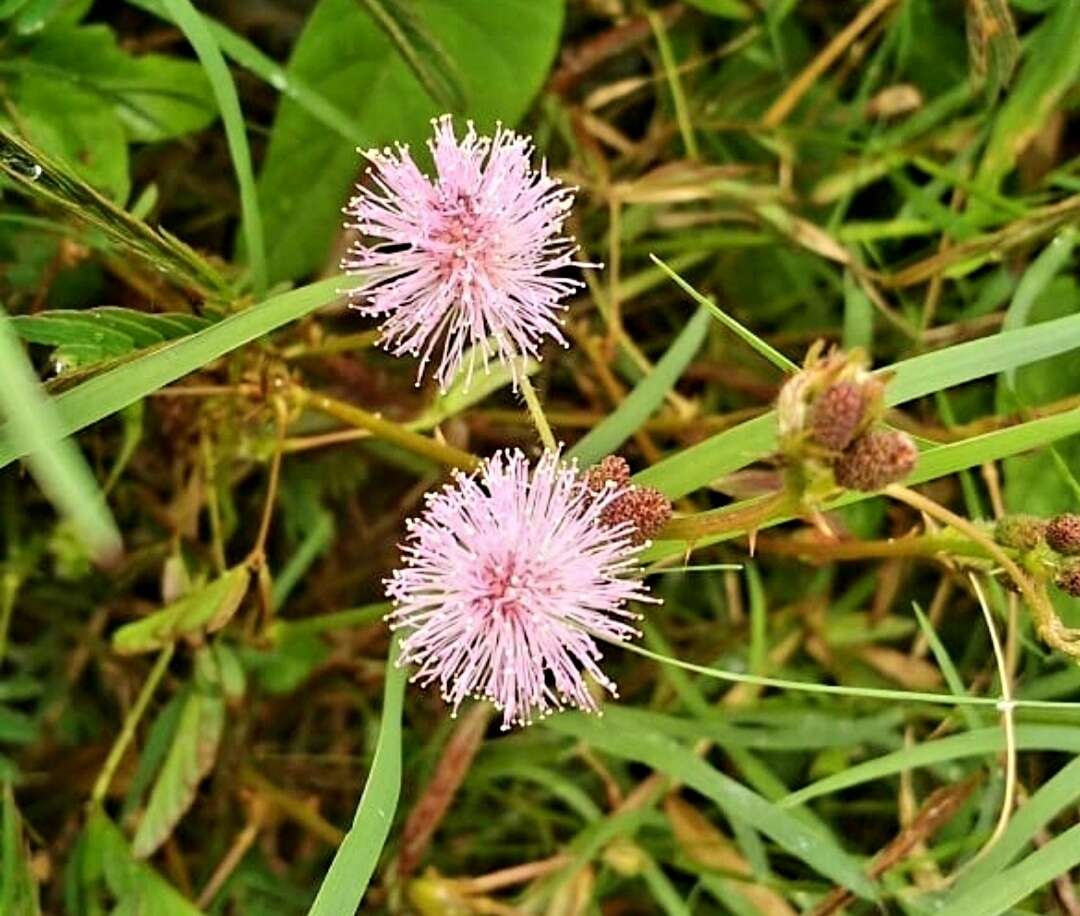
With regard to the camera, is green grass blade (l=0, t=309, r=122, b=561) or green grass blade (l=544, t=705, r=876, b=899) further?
green grass blade (l=544, t=705, r=876, b=899)

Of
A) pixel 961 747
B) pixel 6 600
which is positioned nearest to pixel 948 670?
pixel 961 747

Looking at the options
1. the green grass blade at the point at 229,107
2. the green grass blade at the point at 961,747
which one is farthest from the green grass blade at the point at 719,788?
the green grass blade at the point at 229,107

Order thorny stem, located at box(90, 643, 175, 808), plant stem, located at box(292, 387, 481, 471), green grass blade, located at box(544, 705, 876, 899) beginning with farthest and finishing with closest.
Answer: thorny stem, located at box(90, 643, 175, 808) → green grass blade, located at box(544, 705, 876, 899) → plant stem, located at box(292, 387, 481, 471)

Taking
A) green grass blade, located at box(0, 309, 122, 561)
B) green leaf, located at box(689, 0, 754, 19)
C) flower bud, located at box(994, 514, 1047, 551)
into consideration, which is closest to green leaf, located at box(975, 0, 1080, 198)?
green leaf, located at box(689, 0, 754, 19)

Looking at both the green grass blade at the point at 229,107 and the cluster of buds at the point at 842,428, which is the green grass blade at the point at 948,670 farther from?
the green grass blade at the point at 229,107

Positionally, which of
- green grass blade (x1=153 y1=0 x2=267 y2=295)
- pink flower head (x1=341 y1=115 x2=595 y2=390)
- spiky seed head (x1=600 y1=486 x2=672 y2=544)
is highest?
green grass blade (x1=153 y1=0 x2=267 y2=295)

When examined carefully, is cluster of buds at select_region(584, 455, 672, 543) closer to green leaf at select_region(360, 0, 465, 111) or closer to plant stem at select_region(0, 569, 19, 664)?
green leaf at select_region(360, 0, 465, 111)

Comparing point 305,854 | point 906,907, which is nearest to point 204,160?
point 305,854

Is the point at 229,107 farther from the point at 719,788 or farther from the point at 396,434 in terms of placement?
the point at 719,788
